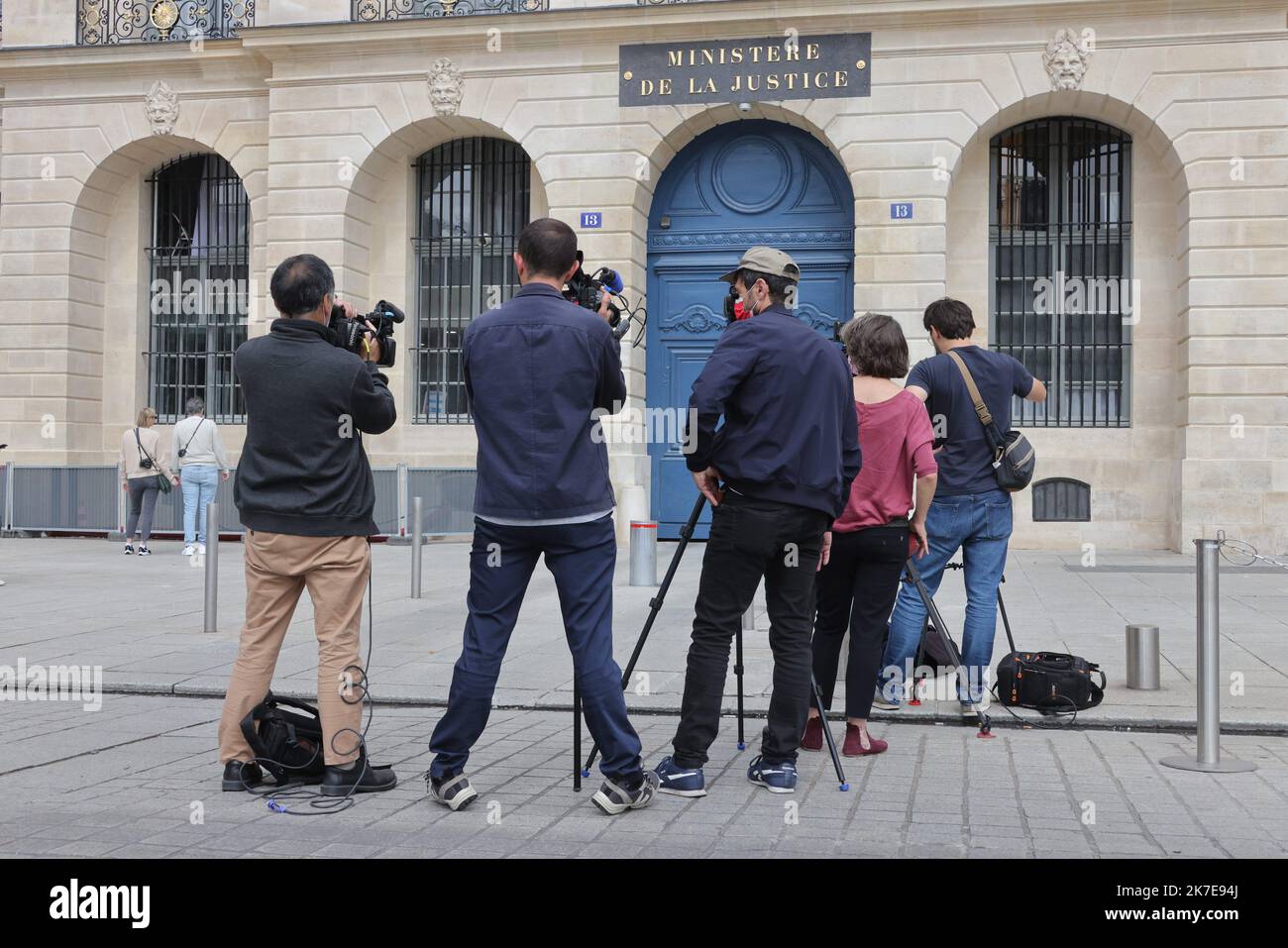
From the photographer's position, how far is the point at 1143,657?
725cm

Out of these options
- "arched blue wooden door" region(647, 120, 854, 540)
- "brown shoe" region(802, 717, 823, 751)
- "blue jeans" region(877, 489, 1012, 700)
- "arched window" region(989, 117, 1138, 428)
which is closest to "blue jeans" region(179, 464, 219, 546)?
"arched blue wooden door" region(647, 120, 854, 540)

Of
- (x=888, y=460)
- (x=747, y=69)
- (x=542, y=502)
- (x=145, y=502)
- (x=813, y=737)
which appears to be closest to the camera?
(x=542, y=502)

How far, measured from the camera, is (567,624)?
4.87 metres

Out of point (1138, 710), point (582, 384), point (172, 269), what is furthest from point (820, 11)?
point (582, 384)

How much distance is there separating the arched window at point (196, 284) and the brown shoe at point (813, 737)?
49.4 ft

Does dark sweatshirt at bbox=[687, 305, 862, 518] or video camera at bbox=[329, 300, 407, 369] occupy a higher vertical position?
video camera at bbox=[329, 300, 407, 369]

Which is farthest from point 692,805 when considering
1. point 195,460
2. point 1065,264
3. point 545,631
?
point 1065,264

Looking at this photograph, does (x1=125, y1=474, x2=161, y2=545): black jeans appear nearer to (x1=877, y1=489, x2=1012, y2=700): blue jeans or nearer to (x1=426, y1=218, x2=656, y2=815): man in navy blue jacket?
(x1=877, y1=489, x2=1012, y2=700): blue jeans

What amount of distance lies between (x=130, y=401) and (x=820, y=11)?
11.3 m

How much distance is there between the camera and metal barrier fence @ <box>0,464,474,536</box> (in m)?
17.5

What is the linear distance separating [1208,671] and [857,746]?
4.95 feet

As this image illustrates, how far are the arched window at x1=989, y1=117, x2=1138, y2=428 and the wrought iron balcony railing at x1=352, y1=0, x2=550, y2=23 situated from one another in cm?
667

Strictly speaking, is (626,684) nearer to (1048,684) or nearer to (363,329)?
(363,329)
